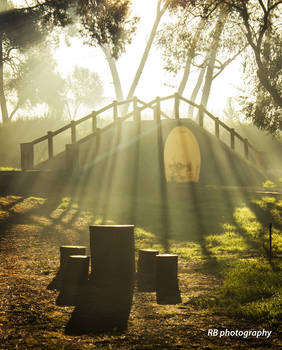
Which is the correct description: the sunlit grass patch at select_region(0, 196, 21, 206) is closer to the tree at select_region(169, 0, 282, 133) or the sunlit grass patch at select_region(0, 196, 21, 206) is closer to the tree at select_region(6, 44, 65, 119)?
the tree at select_region(169, 0, 282, 133)

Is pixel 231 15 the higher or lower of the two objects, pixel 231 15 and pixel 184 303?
the higher

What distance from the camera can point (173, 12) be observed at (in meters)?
19.3

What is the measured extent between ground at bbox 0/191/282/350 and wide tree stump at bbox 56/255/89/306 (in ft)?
0.64

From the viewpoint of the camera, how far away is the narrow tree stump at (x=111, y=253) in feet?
22.9

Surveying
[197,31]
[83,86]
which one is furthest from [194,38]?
[83,86]

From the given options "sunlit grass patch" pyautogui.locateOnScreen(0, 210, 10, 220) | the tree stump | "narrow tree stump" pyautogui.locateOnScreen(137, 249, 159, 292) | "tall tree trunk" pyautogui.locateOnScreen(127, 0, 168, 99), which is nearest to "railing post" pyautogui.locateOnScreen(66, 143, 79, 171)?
"sunlit grass patch" pyautogui.locateOnScreen(0, 210, 10, 220)

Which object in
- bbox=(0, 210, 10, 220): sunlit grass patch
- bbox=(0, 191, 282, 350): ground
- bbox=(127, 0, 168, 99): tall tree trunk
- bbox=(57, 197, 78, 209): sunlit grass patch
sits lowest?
bbox=(0, 191, 282, 350): ground

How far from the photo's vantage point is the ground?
4668mm

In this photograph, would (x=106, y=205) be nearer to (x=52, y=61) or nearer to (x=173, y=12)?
(x=173, y=12)

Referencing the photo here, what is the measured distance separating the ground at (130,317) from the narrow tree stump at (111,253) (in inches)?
21.3

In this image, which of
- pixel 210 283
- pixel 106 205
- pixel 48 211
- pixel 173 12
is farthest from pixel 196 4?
pixel 210 283

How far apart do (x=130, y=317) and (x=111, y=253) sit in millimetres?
1587

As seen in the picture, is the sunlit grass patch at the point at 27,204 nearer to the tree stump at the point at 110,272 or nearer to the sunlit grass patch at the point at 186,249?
the sunlit grass patch at the point at 186,249

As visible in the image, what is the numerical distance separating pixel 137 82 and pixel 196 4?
47.1ft
